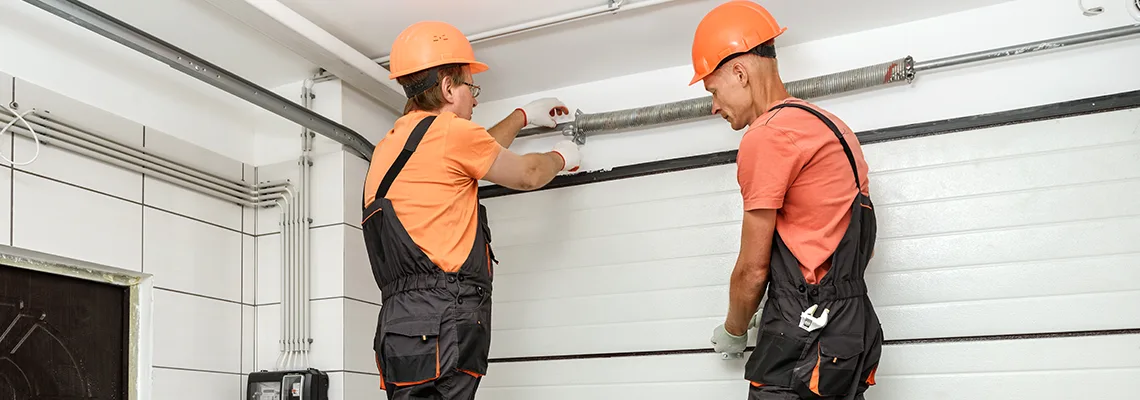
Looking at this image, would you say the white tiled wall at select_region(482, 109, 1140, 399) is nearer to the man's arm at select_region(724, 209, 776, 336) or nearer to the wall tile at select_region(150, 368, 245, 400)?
the man's arm at select_region(724, 209, 776, 336)

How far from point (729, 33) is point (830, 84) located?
0.77m

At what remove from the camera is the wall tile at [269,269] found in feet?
12.1

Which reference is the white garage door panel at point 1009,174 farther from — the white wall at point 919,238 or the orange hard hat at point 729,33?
the orange hard hat at point 729,33

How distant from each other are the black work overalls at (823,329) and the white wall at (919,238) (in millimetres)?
784

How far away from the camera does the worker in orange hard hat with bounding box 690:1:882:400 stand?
2.45 m

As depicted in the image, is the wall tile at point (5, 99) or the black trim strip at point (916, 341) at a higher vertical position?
the wall tile at point (5, 99)

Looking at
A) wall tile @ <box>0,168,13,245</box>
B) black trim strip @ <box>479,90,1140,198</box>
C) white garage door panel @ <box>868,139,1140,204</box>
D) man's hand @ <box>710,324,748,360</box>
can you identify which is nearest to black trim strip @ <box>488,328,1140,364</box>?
man's hand @ <box>710,324,748,360</box>

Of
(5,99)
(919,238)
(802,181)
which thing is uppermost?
(5,99)

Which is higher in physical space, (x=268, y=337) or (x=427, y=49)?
(x=427, y=49)

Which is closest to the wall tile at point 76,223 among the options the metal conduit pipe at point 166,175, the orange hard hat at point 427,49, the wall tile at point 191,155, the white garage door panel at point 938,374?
the metal conduit pipe at point 166,175

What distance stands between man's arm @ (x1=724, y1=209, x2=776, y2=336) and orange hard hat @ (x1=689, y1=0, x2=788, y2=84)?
0.56m

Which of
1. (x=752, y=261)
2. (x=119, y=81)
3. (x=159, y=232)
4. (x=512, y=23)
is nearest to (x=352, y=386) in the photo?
(x=159, y=232)

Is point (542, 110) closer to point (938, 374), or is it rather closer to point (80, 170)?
point (80, 170)

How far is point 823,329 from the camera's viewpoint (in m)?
2.46
